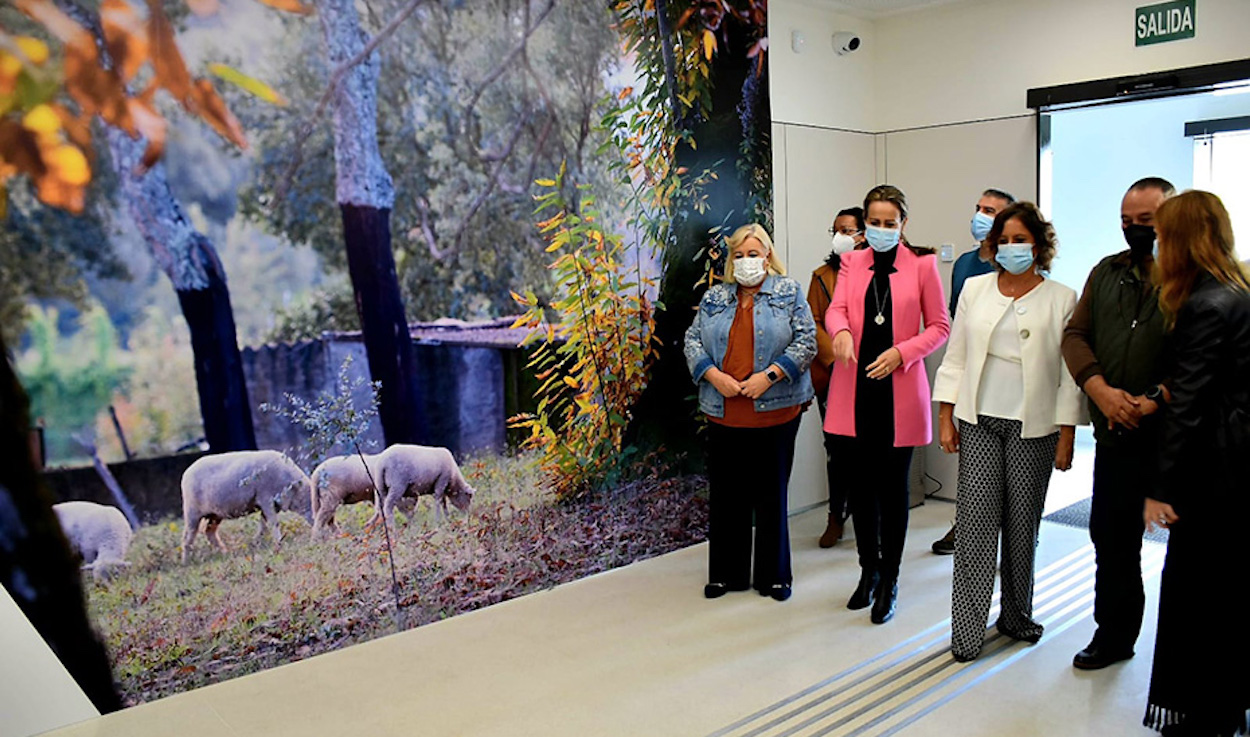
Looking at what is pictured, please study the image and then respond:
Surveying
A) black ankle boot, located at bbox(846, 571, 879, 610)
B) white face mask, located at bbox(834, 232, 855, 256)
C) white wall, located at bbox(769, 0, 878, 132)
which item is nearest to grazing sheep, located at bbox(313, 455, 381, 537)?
black ankle boot, located at bbox(846, 571, 879, 610)

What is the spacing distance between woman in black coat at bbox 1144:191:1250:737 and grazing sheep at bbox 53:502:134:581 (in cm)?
310

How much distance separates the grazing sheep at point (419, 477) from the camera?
12.6ft

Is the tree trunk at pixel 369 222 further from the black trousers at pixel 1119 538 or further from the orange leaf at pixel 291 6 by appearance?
the black trousers at pixel 1119 538

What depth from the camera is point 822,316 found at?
15.0ft

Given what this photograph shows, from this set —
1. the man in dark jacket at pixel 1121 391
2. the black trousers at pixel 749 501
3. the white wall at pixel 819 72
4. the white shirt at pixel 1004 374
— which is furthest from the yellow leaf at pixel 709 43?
the man in dark jacket at pixel 1121 391

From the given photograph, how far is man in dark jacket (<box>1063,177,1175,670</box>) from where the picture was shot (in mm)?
3023

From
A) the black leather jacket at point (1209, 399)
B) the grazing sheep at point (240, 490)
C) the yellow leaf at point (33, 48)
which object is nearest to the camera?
the black leather jacket at point (1209, 399)

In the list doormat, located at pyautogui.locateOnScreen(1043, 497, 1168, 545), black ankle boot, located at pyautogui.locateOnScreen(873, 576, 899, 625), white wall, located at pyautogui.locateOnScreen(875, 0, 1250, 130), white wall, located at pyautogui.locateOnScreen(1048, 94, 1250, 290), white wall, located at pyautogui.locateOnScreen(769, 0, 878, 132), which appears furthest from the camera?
white wall, located at pyautogui.locateOnScreen(1048, 94, 1250, 290)

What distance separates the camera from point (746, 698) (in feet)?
10.6

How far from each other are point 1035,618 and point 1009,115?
9.00 ft

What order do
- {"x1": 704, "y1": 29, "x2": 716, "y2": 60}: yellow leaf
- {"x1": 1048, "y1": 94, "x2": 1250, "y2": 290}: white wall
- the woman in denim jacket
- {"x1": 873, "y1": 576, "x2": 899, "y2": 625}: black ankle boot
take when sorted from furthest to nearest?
{"x1": 1048, "y1": 94, "x2": 1250, "y2": 290}: white wall < {"x1": 704, "y1": 29, "x2": 716, "y2": 60}: yellow leaf < the woman in denim jacket < {"x1": 873, "y1": 576, "x2": 899, "y2": 625}: black ankle boot

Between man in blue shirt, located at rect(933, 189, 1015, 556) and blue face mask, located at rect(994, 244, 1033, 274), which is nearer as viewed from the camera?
blue face mask, located at rect(994, 244, 1033, 274)

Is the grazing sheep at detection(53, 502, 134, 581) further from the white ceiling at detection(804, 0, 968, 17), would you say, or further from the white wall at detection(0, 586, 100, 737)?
the white ceiling at detection(804, 0, 968, 17)

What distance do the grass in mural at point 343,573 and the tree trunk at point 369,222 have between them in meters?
0.44
